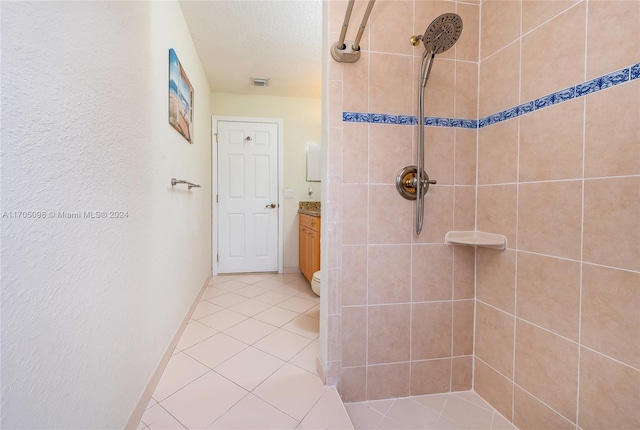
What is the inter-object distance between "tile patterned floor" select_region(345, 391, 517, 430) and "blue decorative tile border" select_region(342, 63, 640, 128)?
52.7 inches

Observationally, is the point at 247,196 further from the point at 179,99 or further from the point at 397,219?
the point at 397,219

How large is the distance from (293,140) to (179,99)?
1.90 metres

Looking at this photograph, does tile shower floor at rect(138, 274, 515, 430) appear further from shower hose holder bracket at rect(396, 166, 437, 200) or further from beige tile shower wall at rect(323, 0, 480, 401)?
shower hose holder bracket at rect(396, 166, 437, 200)

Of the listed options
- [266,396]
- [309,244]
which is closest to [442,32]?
[266,396]

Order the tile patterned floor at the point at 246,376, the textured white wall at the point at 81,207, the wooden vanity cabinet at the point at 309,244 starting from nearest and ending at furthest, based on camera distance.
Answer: the textured white wall at the point at 81,207, the tile patterned floor at the point at 246,376, the wooden vanity cabinet at the point at 309,244

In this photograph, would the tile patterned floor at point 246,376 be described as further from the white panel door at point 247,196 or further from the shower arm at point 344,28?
the shower arm at point 344,28

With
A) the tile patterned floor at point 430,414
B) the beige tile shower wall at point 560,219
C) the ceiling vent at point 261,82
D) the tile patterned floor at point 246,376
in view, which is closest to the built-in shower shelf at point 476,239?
the beige tile shower wall at point 560,219

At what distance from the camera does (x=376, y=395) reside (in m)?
1.38

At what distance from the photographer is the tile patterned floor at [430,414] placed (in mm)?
1228

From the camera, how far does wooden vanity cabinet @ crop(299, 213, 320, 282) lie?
2775mm

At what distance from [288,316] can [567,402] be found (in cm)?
171

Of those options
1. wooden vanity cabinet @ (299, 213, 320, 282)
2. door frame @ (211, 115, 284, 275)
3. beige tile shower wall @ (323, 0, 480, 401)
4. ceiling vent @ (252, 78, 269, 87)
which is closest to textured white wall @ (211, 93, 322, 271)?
door frame @ (211, 115, 284, 275)

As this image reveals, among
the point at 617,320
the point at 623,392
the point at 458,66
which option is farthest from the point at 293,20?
the point at 623,392

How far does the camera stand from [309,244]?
3.06m
